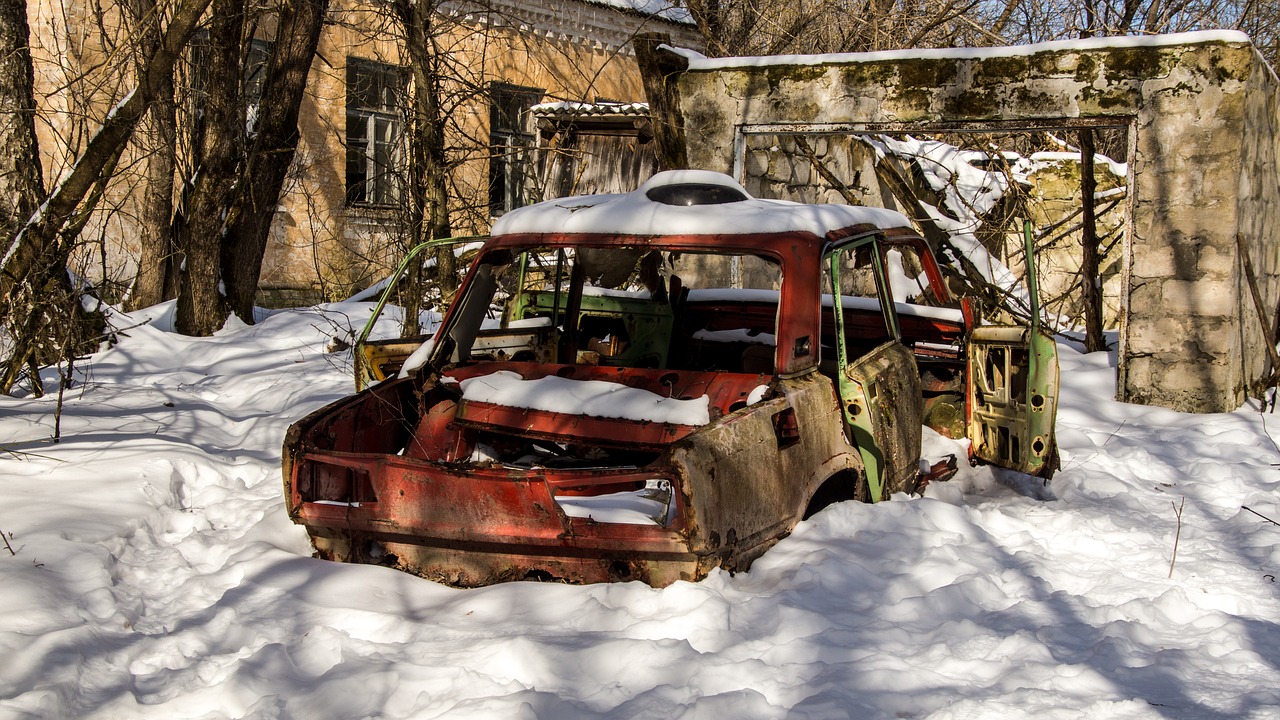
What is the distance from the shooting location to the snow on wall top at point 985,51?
7945 millimetres

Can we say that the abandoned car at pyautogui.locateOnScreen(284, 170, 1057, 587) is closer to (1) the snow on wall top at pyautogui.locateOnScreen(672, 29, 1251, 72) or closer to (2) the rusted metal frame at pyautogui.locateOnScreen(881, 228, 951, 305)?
(2) the rusted metal frame at pyautogui.locateOnScreen(881, 228, 951, 305)

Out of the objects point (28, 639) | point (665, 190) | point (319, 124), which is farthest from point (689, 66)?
point (319, 124)

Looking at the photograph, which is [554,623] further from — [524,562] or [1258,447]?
[1258,447]

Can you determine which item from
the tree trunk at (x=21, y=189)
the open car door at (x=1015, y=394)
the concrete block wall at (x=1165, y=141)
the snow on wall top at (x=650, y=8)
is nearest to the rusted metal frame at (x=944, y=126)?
the concrete block wall at (x=1165, y=141)

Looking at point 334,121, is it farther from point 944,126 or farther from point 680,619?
point 680,619

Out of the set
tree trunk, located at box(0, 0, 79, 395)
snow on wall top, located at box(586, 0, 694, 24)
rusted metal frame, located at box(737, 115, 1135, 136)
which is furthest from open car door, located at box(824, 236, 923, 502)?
snow on wall top, located at box(586, 0, 694, 24)

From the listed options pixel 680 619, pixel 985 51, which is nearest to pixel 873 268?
pixel 680 619

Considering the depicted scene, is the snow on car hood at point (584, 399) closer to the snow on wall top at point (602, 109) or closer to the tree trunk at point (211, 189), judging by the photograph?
the tree trunk at point (211, 189)

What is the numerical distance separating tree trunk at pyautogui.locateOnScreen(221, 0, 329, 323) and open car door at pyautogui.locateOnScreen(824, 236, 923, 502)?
7828 millimetres

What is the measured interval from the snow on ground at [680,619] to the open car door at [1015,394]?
218mm

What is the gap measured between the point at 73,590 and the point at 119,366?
5810 millimetres

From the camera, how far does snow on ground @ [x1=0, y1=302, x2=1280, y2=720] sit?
315 cm

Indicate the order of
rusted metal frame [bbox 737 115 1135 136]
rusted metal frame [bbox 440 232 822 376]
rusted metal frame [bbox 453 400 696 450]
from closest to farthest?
1. rusted metal frame [bbox 453 400 696 450]
2. rusted metal frame [bbox 440 232 822 376]
3. rusted metal frame [bbox 737 115 1135 136]

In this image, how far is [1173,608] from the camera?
12.7 feet
